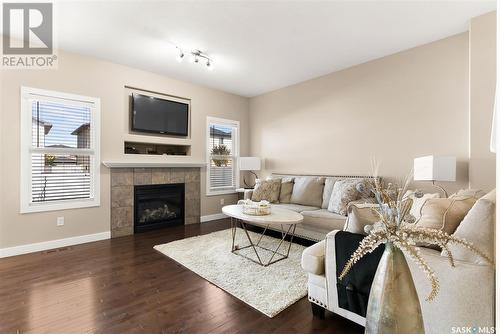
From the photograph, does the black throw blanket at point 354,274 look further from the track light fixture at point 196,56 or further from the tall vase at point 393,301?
the track light fixture at point 196,56

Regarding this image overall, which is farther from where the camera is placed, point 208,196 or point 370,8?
point 208,196

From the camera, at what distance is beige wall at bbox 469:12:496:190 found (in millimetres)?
2621

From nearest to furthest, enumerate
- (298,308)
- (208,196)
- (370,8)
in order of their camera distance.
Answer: (298,308) → (370,8) → (208,196)

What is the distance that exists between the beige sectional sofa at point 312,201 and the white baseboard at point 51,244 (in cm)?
244

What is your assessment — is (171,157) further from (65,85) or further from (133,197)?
(65,85)

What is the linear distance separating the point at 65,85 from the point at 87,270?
257 cm

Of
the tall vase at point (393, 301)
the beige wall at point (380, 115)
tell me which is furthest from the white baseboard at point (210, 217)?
the tall vase at point (393, 301)

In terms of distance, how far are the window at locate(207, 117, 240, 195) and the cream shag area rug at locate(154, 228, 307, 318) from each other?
172cm

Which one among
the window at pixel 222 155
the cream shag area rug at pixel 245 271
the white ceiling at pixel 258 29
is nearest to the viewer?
the cream shag area rug at pixel 245 271

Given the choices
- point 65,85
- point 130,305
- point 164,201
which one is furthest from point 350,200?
point 65,85

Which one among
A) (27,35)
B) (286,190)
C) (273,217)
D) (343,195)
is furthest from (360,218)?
(27,35)

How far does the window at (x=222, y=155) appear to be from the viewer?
5.16m

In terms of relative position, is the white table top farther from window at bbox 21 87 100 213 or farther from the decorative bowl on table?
window at bbox 21 87 100 213

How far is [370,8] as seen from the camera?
2.55m
